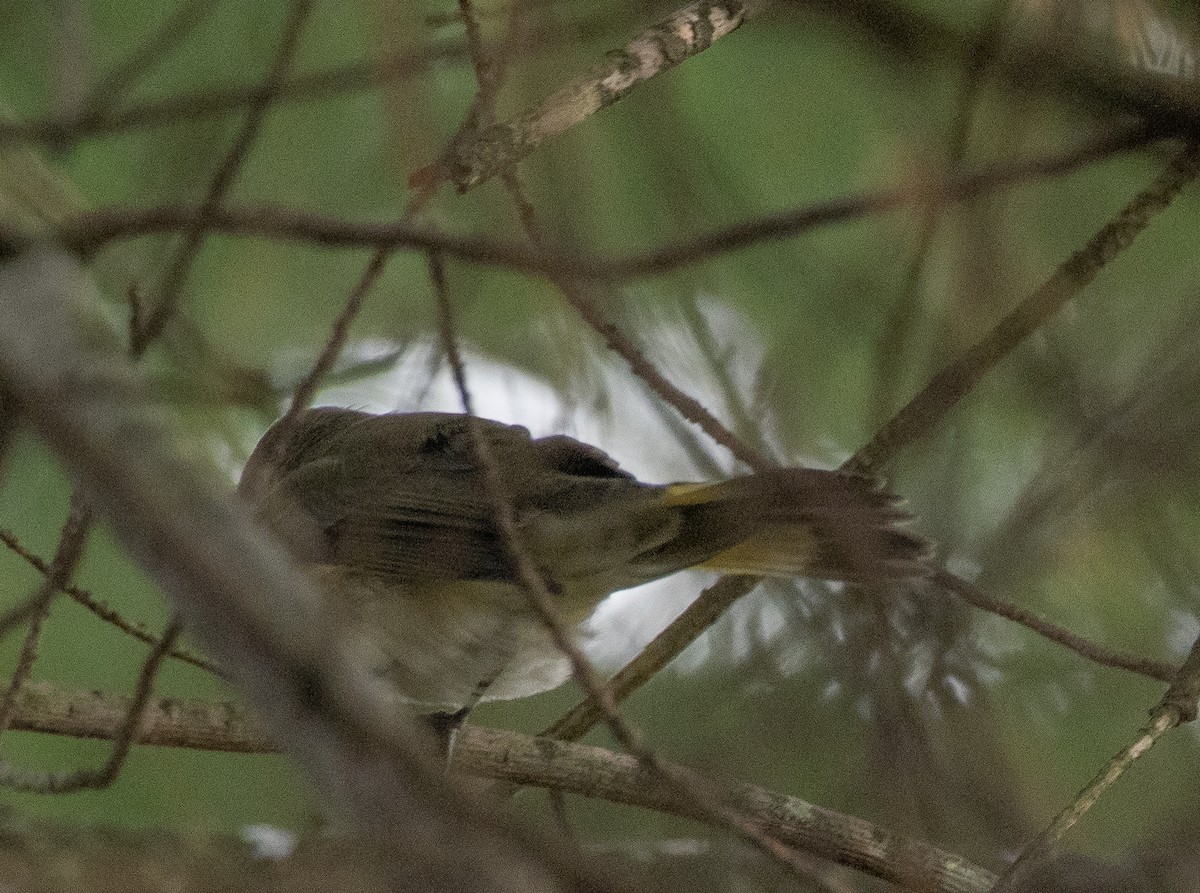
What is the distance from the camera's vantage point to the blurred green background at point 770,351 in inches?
124

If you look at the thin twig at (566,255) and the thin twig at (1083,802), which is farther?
the thin twig at (1083,802)

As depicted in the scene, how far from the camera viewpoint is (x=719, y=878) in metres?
2.98

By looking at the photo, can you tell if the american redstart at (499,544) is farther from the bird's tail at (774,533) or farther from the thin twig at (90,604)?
the thin twig at (90,604)

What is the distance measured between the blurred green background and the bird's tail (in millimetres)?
128

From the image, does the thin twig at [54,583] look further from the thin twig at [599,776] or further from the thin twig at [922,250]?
the thin twig at [922,250]

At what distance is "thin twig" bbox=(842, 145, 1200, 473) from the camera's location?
2934 millimetres

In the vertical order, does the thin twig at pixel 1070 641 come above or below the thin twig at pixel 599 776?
above

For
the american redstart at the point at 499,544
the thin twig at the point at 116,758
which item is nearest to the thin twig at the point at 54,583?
the thin twig at the point at 116,758

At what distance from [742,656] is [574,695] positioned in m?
1.41

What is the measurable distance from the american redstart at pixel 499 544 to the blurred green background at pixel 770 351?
0.21 metres

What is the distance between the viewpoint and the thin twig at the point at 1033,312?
293 cm

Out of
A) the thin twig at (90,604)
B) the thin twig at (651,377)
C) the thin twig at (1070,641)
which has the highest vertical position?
the thin twig at (651,377)

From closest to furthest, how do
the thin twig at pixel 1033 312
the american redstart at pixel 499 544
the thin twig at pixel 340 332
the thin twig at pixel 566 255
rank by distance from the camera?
the thin twig at pixel 566 255 < the thin twig at pixel 340 332 < the thin twig at pixel 1033 312 < the american redstart at pixel 499 544

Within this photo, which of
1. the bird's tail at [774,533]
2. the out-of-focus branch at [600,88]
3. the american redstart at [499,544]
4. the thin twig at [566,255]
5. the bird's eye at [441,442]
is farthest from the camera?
the bird's eye at [441,442]
